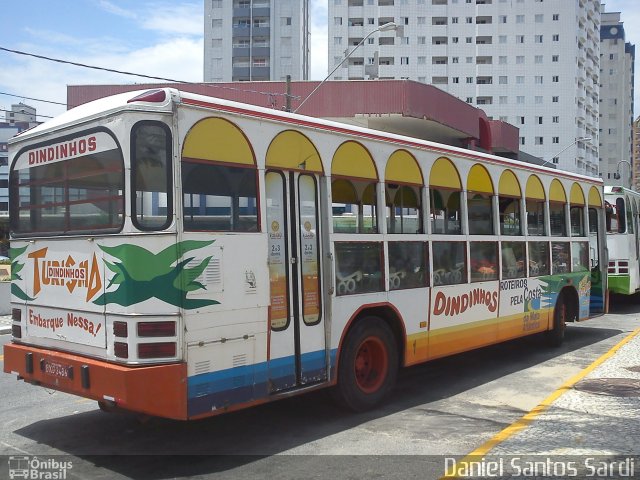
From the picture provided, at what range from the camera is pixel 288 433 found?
6473 mm

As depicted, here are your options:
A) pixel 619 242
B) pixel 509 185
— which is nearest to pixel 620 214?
pixel 619 242

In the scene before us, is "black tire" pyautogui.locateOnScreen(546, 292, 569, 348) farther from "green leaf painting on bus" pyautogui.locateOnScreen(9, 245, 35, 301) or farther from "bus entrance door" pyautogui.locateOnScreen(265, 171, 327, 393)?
"green leaf painting on bus" pyautogui.locateOnScreen(9, 245, 35, 301)

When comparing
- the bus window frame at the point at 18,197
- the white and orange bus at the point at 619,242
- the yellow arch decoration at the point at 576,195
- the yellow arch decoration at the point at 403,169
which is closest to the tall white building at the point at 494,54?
the white and orange bus at the point at 619,242

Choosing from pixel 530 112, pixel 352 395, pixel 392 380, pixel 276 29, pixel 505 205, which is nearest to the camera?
pixel 352 395

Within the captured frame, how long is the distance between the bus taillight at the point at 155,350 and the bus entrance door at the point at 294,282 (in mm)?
1068

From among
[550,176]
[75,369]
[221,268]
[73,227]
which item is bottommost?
[75,369]

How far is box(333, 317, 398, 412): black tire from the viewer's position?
6879mm

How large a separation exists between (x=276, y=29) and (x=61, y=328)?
8105 cm

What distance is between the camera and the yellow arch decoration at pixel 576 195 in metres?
11.9

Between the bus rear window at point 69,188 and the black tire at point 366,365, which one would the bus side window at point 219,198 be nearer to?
the bus rear window at point 69,188

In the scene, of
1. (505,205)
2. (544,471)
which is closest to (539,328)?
(505,205)

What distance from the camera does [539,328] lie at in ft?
35.2

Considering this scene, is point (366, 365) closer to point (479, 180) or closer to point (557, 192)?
point (479, 180)

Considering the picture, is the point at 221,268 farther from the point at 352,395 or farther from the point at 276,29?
the point at 276,29
